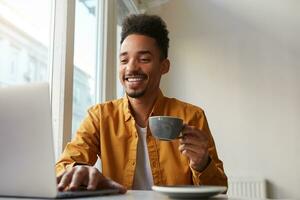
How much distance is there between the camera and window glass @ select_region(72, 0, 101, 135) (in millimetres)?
2094

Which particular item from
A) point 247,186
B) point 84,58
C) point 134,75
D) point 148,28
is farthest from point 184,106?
point 247,186

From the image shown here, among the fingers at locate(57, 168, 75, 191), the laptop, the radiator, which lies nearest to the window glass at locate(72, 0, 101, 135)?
the fingers at locate(57, 168, 75, 191)

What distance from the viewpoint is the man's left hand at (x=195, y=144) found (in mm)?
996

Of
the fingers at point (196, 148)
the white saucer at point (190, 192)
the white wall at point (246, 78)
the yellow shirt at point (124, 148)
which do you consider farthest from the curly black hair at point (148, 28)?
the white wall at point (246, 78)

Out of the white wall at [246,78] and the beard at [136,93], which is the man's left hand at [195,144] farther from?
the white wall at [246,78]

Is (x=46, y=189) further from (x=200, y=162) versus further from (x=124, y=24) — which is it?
(x=124, y=24)

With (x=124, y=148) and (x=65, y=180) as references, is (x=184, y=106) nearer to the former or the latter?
(x=124, y=148)

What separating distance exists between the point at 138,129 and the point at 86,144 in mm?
222

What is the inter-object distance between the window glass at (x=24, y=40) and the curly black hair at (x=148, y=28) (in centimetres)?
48

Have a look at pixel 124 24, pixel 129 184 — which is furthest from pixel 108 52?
pixel 129 184

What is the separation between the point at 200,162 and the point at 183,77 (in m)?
2.42

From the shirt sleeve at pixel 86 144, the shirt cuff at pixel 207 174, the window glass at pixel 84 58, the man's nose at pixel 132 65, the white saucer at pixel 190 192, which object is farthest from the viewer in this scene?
the window glass at pixel 84 58

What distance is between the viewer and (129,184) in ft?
4.26

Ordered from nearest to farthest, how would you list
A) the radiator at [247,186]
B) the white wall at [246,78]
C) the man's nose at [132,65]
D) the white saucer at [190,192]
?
1. the white saucer at [190,192]
2. the man's nose at [132,65]
3. the radiator at [247,186]
4. the white wall at [246,78]
